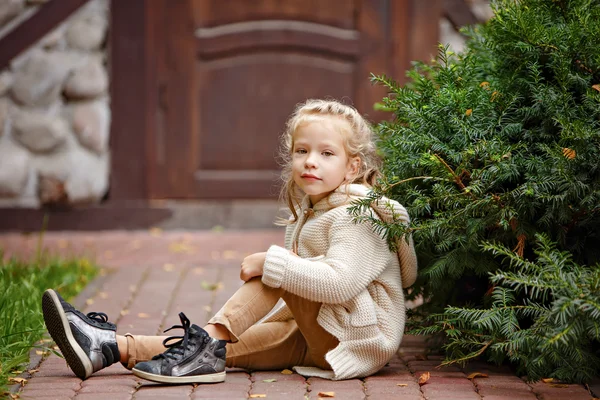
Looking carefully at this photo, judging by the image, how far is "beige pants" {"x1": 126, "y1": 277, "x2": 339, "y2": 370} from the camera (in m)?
3.46

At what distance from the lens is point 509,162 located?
3.40m

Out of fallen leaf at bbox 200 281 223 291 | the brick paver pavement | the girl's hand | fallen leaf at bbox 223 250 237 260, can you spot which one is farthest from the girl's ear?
fallen leaf at bbox 223 250 237 260

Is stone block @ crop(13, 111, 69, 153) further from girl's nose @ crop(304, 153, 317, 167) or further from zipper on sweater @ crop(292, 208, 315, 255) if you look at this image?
girl's nose @ crop(304, 153, 317, 167)

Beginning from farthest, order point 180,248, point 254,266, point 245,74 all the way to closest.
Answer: point 245,74 < point 180,248 < point 254,266

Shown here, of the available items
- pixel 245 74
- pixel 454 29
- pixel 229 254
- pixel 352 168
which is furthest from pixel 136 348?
pixel 454 29

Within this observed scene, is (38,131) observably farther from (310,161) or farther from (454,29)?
(310,161)

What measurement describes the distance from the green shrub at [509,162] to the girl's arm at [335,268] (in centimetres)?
11

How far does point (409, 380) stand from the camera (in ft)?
11.5

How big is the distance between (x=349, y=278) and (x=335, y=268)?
0.06 meters

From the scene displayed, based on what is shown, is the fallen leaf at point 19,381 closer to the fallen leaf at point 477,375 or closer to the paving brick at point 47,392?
the paving brick at point 47,392

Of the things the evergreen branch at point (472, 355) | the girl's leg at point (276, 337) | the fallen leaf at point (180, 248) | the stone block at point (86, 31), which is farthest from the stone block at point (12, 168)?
the evergreen branch at point (472, 355)

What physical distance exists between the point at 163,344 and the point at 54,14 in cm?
456

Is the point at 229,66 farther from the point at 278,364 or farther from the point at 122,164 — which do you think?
the point at 278,364

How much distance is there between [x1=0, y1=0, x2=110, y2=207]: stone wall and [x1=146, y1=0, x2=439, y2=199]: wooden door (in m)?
0.43
